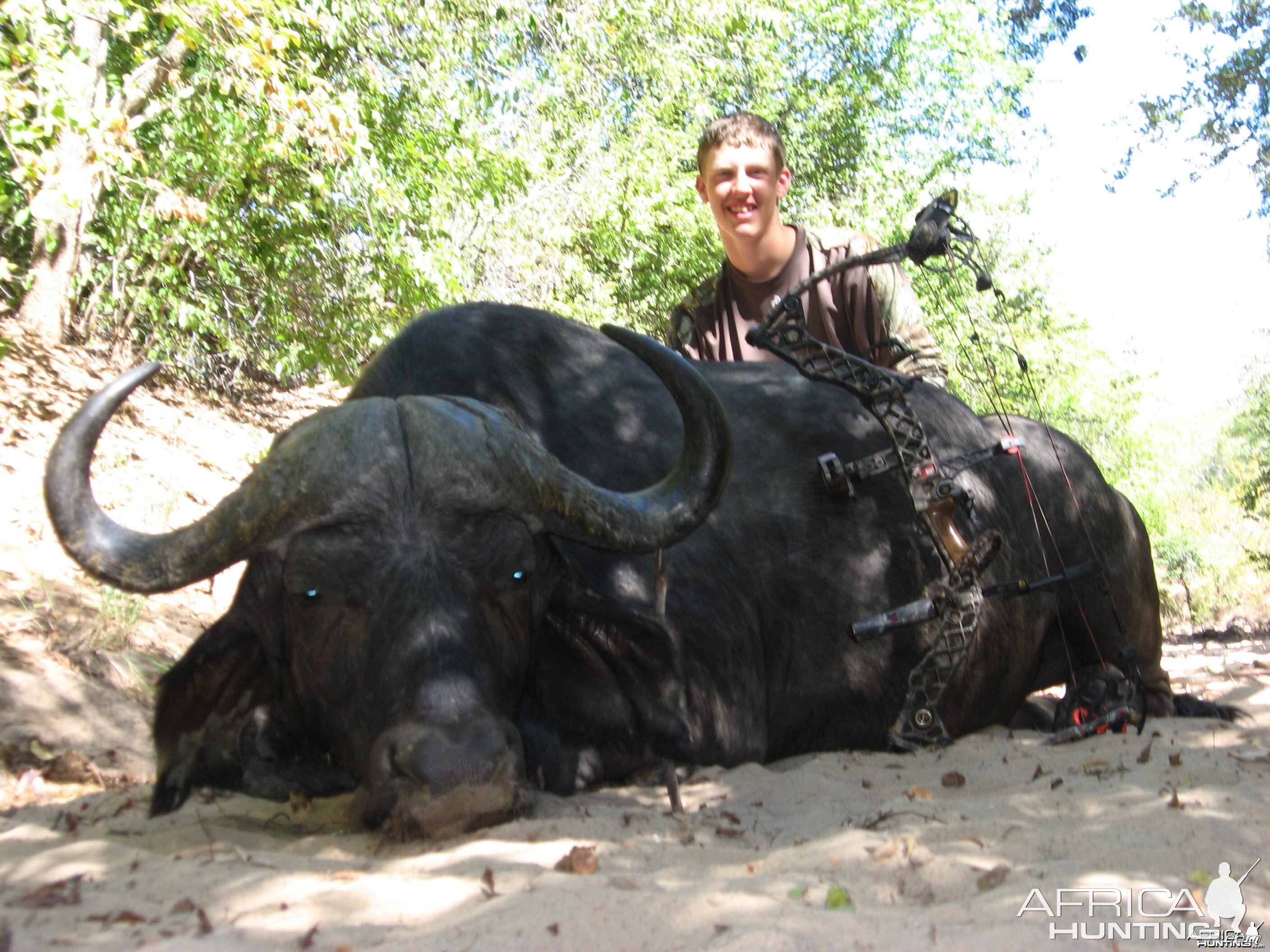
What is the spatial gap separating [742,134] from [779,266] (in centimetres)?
80

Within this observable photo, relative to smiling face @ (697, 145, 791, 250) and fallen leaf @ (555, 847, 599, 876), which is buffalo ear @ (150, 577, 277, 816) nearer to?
fallen leaf @ (555, 847, 599, 876)

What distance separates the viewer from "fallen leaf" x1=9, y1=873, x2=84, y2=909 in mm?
2295

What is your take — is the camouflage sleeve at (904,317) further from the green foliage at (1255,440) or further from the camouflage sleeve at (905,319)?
the green foliage at (1255,440)

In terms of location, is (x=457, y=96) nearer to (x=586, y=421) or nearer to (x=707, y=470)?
(x=586, y=421)

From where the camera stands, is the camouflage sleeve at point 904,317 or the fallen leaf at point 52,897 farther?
the camouflage sleeve at point 904,317

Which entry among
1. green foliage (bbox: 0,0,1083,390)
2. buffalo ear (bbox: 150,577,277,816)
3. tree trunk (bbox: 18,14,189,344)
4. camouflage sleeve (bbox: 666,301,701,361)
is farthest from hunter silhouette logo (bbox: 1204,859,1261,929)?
tree trunk (bbox: 18,14,189,344)

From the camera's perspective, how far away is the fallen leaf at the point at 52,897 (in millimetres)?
2295

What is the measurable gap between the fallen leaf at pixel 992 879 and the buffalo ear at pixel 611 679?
1.51 metres

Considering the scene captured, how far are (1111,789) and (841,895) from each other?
132 cm

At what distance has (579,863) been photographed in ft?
8.27

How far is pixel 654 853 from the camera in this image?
2.72 metres

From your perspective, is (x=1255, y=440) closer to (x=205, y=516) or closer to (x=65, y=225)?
(x=65, y=225)

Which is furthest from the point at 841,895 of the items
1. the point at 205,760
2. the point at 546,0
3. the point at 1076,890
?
the point at 546,0

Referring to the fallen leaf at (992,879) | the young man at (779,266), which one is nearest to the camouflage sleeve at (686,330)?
the young man at (779,266)
